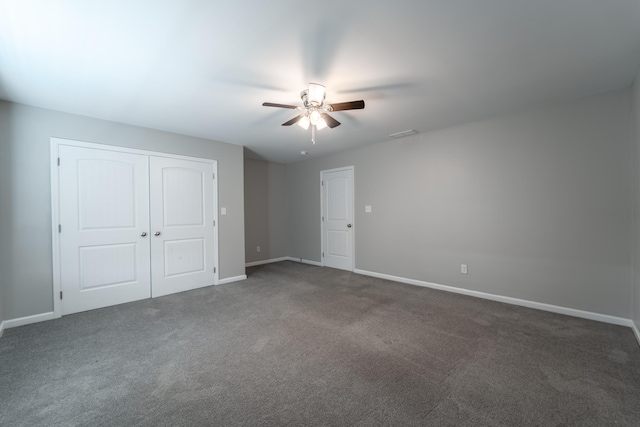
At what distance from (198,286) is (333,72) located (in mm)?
3782

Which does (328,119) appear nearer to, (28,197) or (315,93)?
(315,93)

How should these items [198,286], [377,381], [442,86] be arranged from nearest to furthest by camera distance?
[377,381], [442,86], [198,286]

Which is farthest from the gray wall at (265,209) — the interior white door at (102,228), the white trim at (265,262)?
the interior white door at (102,228)

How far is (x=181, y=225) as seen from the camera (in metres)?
4.15

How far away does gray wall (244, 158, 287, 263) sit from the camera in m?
6.06

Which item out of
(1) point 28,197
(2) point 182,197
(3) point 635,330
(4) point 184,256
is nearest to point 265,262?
(4) point 184,256

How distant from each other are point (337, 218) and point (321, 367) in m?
3.72

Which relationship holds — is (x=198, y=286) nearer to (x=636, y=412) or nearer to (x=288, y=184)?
(x=288, y=184)

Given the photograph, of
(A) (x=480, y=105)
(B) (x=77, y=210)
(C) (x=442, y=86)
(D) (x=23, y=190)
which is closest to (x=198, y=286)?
(B) (x=77, y=210)

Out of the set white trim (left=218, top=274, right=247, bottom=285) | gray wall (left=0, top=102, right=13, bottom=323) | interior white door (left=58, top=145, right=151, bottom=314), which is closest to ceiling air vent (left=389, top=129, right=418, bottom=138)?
white trim (left=218, top=274, right=247, bottom=285)

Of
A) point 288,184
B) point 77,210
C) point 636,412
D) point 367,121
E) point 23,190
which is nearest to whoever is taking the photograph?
point 636,412

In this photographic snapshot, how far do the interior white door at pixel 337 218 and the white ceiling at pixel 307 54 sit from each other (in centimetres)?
231

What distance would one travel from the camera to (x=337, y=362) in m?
2.17

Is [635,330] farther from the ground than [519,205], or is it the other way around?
[519,205]
